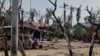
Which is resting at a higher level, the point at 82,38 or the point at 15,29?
the point at 15,29

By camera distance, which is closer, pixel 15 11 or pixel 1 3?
pixel 15 11

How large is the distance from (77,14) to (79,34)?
26.0m

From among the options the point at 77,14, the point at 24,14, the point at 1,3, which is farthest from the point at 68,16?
the point at 1,3

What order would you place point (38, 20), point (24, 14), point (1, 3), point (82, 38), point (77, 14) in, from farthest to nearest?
point (77, 14), point (38, 20), point (82, 38), point (24, 14), point (1, 3)

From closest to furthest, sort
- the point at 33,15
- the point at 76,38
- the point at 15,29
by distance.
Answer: the point at 15,29
the point at 76,38
the point at 33,15

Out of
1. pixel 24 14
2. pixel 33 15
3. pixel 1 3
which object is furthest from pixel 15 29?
pixel 33 15

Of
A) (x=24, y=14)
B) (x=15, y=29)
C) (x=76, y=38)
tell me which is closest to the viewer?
(x=15, y=29)

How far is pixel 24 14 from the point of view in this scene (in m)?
46.6

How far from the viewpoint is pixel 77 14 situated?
90.5 metres

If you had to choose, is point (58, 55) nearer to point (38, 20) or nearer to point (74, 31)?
point (74, 31)

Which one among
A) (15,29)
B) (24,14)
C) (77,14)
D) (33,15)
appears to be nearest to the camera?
(15,29)

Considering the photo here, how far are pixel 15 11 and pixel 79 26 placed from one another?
6278 cm

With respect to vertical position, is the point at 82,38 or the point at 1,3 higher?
the point at 1,3

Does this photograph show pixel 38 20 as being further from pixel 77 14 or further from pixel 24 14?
pixel 24 14
